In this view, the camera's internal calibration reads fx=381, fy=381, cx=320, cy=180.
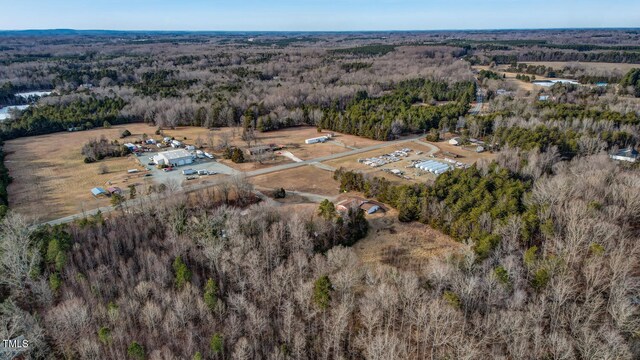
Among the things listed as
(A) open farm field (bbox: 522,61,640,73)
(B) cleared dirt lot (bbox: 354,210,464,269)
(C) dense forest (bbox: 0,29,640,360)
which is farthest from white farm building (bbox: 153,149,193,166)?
(A) open farm field (bbox: 522,61,640,73)

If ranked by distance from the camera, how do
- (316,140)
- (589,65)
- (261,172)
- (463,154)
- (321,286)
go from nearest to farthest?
(321,286) < (261,172) < (463,154) < (316,140) < (589,65)

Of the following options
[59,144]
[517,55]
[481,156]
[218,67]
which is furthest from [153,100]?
[517,55]

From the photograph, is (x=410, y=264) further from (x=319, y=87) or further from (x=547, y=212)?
(x=319, y=87)

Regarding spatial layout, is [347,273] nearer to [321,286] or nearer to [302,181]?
[321,286]

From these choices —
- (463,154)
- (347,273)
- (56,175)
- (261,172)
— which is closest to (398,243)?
(347,273)

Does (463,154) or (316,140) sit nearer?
(463,154)

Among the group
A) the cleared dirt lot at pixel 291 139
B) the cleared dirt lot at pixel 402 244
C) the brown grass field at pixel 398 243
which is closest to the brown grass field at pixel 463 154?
the cleared dirt lot at pixel 291 139

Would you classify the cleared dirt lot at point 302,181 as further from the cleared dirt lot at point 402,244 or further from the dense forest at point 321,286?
the dense forest at point 321,286
